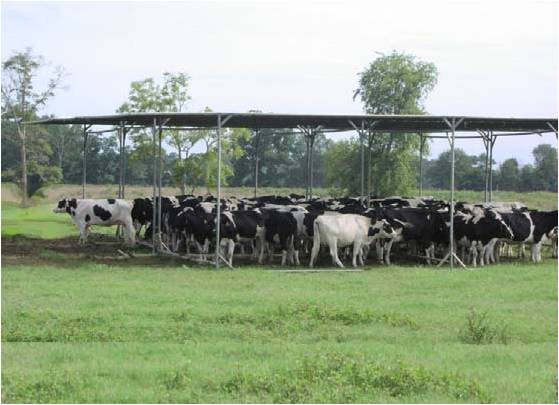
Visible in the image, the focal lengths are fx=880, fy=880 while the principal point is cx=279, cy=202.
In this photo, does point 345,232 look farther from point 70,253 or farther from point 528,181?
point 528,181

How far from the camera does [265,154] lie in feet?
203

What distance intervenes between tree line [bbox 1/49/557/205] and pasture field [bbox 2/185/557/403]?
11.6 metres

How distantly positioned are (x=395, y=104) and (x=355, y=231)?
18.2 metres

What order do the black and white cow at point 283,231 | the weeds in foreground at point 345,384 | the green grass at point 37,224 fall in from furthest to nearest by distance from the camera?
the green grass at point 37,224, the black and white cow at point 283,231, the weeds in foreground at point 345,384

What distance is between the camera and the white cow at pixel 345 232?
65.5 feet

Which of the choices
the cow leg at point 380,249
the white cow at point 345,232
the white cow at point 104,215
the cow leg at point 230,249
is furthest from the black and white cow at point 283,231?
the white cow at point 104,215

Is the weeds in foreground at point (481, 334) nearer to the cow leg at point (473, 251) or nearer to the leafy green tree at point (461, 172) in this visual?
the cow leg at point (473, 251)

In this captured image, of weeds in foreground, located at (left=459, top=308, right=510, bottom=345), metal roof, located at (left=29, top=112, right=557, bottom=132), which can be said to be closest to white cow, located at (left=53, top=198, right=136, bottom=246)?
metal roof, located at (left=29, top=112, right=557, bottom=132)

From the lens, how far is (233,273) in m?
18.2

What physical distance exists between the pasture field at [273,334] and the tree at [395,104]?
18.1 metres

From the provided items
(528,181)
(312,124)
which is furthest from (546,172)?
(312,124)

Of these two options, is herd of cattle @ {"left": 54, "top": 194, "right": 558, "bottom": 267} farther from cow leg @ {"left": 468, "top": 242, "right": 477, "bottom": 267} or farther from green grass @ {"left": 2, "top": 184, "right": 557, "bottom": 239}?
green grass @ {"left": 2, "top": 184, "right": 557, "bottom": 239}

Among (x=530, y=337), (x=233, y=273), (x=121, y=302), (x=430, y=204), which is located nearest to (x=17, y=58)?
(x=430, y=204)

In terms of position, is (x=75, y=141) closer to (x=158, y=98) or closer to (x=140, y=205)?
(x=158, y=98)
